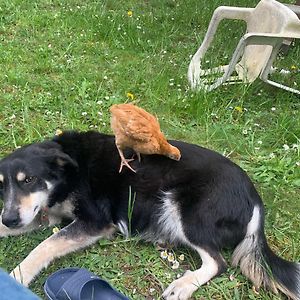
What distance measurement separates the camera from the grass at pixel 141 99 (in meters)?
3.05

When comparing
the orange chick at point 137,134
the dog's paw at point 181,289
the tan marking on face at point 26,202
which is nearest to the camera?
the dog's paw at point 181,289

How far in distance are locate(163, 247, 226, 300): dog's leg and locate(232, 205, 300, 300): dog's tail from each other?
13 cm

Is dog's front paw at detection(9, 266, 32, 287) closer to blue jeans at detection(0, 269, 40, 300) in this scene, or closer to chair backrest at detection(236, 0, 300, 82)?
blue jeans at detection(0, 269, 40, 300)

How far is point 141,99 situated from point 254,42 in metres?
1.08

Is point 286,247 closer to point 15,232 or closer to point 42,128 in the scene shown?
point 15,232

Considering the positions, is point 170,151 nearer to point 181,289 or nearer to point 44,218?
point 181,289

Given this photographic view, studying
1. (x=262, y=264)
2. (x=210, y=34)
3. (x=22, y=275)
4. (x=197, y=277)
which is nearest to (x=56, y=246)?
(x=22, y=275)

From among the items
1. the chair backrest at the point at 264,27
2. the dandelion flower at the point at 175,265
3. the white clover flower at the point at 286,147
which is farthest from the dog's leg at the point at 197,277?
the chair backrest at the point at 264,27

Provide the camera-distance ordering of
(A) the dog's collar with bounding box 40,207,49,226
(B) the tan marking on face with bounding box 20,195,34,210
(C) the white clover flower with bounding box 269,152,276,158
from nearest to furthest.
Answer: (B) the tan marking on face with bounding box 20,195,34,210 < (A) the dog's collar with bounding box 40,207,49,226 < (C) the white clover flower with bounding box 269,152,276,158

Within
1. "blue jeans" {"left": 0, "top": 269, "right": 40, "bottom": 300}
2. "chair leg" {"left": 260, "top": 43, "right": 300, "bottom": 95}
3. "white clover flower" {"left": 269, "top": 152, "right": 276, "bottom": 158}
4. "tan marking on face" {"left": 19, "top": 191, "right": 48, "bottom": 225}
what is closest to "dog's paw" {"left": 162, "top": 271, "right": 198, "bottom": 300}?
"tan marking on face" {"left": 19, "top": 191, "right": 48, "bottom": 225}

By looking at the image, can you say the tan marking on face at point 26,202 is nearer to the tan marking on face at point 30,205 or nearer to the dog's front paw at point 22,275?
the tan marking on face at point 30,205

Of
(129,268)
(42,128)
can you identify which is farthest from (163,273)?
(42,128)

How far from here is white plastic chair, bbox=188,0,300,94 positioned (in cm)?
446

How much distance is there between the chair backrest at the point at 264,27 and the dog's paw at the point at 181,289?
247 centimetres
